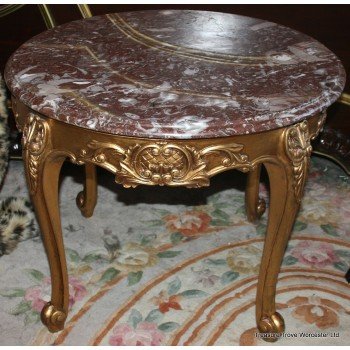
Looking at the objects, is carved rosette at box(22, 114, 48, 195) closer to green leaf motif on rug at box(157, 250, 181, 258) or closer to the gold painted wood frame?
the gold painted wood frame

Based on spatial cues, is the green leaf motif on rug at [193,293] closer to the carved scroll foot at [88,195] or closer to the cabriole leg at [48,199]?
the cabriole leg at [48,199]

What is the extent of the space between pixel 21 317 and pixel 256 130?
30.3 inches

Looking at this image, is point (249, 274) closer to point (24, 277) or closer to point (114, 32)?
point (24, 277)

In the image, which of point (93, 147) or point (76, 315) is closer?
point (93, 147)

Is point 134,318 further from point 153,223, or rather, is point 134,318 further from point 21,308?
point 153,223

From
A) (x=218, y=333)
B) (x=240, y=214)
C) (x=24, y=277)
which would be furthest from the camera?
(x=240, y=214)

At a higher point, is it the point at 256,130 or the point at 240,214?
the point at 256,130

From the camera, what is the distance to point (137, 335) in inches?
56.6

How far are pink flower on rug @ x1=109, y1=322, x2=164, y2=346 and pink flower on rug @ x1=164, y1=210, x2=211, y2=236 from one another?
1.28 ft

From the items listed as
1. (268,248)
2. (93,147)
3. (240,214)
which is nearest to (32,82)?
(93,147)

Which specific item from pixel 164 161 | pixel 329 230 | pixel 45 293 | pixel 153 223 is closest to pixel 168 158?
pixel 164 161

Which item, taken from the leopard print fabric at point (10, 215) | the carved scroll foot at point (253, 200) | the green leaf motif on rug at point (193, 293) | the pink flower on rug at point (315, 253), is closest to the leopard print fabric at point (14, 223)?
the leopard print fabric at point (10, 215)

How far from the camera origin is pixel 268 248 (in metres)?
1.33

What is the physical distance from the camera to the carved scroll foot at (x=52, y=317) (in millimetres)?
1421
